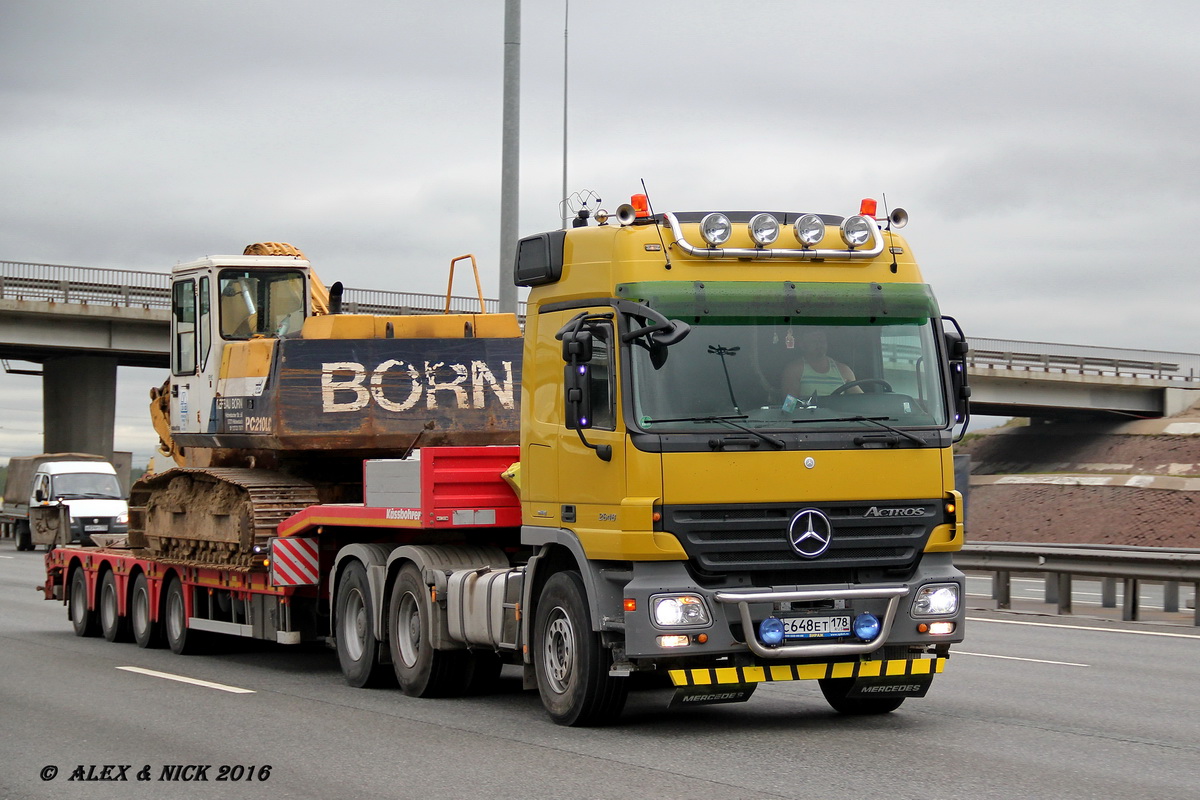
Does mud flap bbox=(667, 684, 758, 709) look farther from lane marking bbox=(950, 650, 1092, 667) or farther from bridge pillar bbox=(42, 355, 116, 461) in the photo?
bridge pillar bbox=(42, 355, 116, 461)

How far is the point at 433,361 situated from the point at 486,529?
134 inches

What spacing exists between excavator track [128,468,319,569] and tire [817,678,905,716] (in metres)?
6.07

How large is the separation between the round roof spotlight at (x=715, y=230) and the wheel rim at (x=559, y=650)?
257 cm

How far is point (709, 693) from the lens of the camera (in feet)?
31.0

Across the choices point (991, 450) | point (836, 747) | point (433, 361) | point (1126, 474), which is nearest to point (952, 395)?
point (836, 747)

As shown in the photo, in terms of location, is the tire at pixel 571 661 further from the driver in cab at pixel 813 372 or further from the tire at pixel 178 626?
the tire at pixel 178 626

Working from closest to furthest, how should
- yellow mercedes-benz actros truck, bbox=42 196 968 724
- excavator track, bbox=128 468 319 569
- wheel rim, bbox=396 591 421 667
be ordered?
1. yellow mercedes-benz actros truck, bbox=42 196 968 724
2. wheel rim, bbox=396 591 421 667
3. excavator track, bbox=128 468 319 569

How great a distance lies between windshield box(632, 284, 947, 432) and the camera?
31.0 feet

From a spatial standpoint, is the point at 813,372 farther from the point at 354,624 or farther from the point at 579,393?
the point at 354,624

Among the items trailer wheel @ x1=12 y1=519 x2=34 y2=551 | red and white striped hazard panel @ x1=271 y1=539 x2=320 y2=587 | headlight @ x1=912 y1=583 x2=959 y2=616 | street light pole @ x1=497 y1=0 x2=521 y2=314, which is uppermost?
street light pole @ x1=497 y1=0 x2=521 y2=314

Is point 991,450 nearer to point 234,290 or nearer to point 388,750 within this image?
point 234,290

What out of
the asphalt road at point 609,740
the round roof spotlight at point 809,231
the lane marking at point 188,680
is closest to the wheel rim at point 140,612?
the lane marking at point 188,680

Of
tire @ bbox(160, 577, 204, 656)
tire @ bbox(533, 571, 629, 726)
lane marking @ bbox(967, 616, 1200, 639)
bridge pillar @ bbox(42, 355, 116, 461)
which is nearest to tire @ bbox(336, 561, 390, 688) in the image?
tire @ bbox(533, 571, 629, 726)

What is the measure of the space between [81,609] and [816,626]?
39.8 ft
